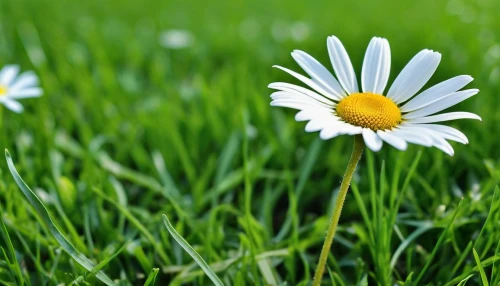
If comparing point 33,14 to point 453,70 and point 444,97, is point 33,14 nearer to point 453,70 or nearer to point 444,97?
point 453,70

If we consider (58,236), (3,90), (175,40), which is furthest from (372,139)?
(175,40)

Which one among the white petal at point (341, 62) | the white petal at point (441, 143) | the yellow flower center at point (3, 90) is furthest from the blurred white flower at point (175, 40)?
the white petal at point (441, 143)

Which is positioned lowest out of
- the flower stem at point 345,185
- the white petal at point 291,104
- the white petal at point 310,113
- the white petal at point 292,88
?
the flower stem at point 345,185

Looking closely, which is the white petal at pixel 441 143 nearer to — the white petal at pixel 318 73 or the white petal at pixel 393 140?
the white petal at pixel 393 140

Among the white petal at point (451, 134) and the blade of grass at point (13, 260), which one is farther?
the blade of grass at point (13, 260)

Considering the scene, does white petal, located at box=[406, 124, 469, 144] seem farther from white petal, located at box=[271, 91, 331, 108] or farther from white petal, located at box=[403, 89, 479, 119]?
white petal, located at box=[271, 91, 331, 108]

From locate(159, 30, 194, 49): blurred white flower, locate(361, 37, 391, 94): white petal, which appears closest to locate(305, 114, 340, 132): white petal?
locate(361, 37, 391, 94): white petal
